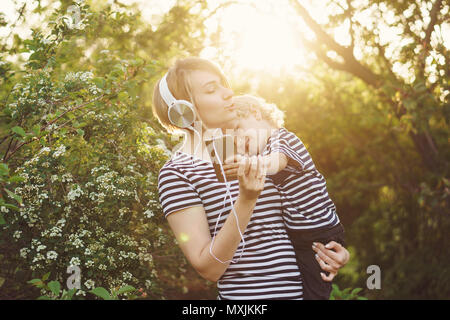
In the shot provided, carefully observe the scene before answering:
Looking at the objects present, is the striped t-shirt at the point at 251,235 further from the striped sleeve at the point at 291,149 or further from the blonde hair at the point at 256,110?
the blonde hair at the point at 256,110

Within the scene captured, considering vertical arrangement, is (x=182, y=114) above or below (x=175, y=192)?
above

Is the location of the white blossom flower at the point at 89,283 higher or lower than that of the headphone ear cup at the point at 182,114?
lower

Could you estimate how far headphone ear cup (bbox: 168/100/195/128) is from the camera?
176 cm

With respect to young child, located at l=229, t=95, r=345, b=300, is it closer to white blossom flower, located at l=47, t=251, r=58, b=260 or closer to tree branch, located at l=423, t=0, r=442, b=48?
white blossom flower, located at l=47, t=251, r=58, b=260

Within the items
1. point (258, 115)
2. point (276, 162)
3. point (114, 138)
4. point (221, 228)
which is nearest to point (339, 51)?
point (114, 138)

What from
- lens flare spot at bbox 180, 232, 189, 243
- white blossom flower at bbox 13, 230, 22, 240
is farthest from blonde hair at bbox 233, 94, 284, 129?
white blossom flower at bbox 13, 230, 22, 240

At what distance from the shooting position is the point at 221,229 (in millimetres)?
1459

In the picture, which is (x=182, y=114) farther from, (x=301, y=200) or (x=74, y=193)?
(x=74, y=193)

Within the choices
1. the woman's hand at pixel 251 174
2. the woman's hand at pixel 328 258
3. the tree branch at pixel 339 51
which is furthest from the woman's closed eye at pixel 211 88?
the tree branch at pixel 339 51

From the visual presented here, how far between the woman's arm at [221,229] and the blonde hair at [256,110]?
1.86ft

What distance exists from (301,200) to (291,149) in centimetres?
20

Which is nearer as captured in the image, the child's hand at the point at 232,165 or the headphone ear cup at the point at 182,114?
the child's hand at the point at 232,165

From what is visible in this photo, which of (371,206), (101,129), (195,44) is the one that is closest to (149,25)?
(195,44)

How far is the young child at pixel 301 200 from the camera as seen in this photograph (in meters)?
1.64
